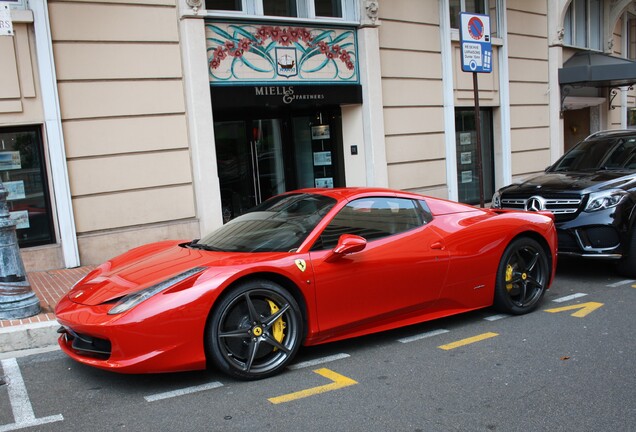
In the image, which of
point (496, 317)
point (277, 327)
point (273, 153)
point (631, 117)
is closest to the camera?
point (277, 327)

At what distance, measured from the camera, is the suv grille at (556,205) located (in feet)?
23.6

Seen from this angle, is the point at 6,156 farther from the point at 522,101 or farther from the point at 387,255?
the point at 522,101

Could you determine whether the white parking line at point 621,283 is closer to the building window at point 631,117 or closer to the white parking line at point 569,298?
the white parking line at point 569,298

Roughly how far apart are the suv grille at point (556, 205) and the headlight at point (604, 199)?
134mm

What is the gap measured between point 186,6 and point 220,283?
6.54 metres

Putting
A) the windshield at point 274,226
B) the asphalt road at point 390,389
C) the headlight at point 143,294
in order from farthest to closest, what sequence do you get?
1. the windshield at point 274,226
2. the headlight at point 143,294
3. the asphalt road at point 390,389

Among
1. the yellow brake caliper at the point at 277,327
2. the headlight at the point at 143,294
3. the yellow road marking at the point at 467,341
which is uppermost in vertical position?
the headlight at the point at 143,294

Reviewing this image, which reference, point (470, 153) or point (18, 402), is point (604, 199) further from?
point (470, 153)

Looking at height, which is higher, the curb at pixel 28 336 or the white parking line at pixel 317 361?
the curb at pixel 28 336

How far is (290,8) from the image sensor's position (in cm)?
1095

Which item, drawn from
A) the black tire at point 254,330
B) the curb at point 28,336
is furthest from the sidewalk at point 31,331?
the black tire at point 254,330

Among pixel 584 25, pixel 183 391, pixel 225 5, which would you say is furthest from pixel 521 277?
pixel 584 25

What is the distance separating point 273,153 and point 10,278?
21.6 feet

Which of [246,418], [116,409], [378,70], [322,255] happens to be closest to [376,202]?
[322,255]
